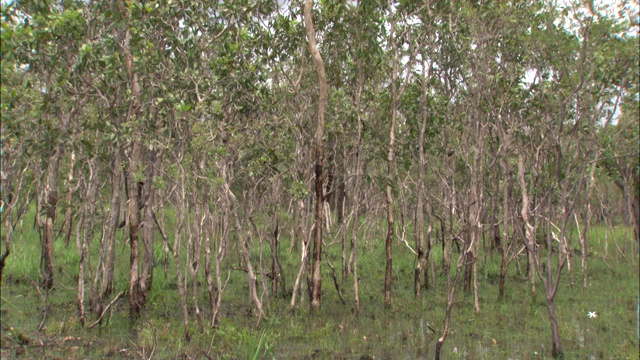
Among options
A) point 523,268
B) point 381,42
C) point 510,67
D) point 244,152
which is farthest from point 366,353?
point 523,268

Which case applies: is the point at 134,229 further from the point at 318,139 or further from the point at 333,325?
the point at 333,325

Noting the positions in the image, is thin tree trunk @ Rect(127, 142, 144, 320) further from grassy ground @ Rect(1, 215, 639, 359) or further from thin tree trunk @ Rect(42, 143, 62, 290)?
thin tree trunk @ Rect(42, 143, 62, 290)

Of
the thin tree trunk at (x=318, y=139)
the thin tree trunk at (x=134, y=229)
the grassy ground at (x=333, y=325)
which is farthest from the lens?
the thin tree trunk at (x=318, y=139)

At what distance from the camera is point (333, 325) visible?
1010 centimetres

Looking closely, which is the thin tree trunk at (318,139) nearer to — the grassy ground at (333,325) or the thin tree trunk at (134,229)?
the grassy ground at (333,325)

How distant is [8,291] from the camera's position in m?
12.3

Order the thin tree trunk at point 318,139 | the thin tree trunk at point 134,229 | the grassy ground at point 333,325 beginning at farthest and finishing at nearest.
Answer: the thin tree trunk at point 318,139 < the thin tree trunk at point 134,229 < the grassy ground at point 333,325

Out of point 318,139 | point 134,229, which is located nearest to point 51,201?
point 134,229

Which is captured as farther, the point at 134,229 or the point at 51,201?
the point at 51,201

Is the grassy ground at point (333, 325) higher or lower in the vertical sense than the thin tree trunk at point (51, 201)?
lower

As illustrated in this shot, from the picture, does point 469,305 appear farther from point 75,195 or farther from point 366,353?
point 75,195

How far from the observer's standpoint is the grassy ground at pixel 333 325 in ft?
28.0

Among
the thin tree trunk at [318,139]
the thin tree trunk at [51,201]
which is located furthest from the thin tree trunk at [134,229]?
the thin tree trunk at [318,139]

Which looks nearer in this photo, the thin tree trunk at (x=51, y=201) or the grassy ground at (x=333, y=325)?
the grassy ground at (x=333, y=325)
